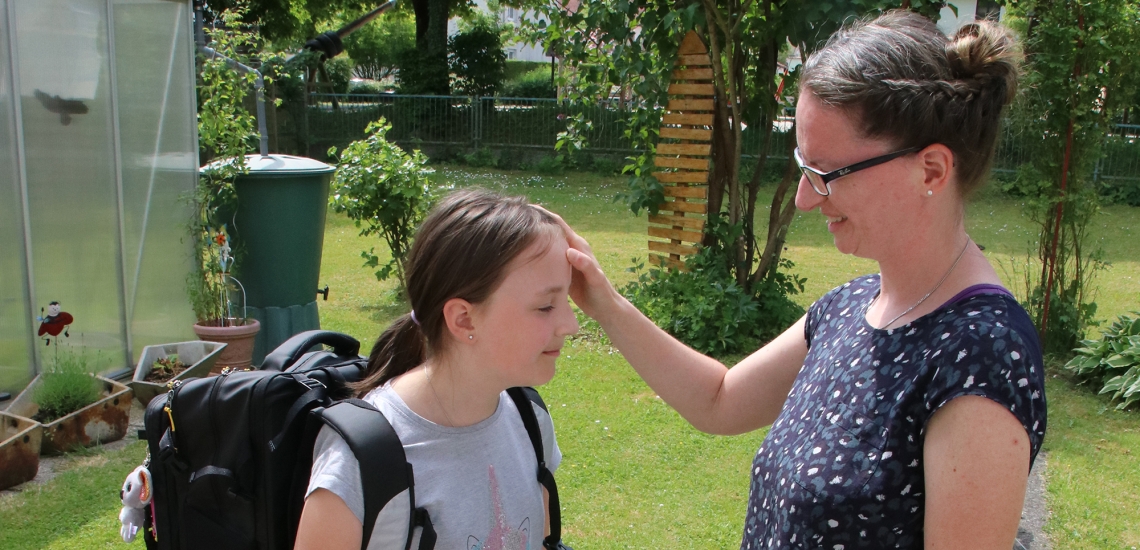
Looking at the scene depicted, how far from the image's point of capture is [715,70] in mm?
6926

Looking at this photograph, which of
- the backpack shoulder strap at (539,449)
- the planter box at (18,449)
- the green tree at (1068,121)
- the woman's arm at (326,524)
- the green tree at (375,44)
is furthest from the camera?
the green tree at (375,44)

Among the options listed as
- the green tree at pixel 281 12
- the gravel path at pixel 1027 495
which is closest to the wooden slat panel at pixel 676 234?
the gravel path at pixel 1027 495

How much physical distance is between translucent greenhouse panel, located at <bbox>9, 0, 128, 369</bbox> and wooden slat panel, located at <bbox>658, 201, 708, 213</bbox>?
13.1 feet

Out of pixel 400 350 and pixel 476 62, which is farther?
pixel 476 62

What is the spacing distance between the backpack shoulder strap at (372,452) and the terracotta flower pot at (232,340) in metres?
4.35

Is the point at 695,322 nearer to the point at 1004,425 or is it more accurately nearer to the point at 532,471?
the point at 532,471

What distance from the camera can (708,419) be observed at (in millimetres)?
2105

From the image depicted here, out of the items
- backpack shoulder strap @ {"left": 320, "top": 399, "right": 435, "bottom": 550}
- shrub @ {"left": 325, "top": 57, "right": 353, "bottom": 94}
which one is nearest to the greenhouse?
backpack shoulder strap @ {"left": 320, "top": 399, "right": 435, "bottom": 550}

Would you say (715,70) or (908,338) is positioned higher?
(715,70)

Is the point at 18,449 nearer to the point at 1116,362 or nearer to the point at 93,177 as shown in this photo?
the point at 93,177

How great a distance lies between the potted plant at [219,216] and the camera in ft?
18.6

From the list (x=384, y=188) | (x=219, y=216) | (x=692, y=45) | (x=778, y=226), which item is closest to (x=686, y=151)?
(x=692, y=45)

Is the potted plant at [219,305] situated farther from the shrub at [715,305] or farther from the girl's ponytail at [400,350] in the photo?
the girl's ponytail at [400,350]

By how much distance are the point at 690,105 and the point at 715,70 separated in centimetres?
35
